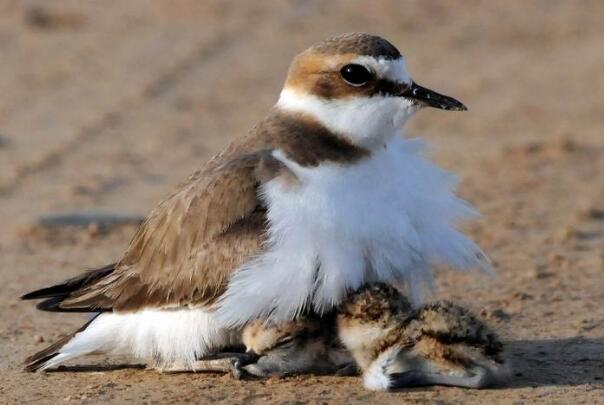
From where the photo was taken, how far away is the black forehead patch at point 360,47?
6.91m

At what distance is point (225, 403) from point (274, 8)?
38.8 feet

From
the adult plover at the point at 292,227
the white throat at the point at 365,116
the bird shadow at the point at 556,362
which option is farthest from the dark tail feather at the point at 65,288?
the bird shadow at the point at 556,362

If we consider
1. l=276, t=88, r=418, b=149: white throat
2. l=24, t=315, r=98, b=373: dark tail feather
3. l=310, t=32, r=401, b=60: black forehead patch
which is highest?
l=310, t=32, r=401, b=60: black forehead patch

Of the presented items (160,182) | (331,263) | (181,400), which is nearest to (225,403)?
(181,400)

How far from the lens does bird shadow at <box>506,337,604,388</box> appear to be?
6664mm

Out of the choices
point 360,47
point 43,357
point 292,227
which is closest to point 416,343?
point 292,227

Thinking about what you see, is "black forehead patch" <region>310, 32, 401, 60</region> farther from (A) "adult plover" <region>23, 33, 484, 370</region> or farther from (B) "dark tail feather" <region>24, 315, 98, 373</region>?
(B) "dark tail feather" <region>24, 315, 98, 373</region>

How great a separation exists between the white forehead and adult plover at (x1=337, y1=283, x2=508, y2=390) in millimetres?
1052

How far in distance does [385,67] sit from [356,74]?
0.48ft

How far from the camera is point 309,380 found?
668cm

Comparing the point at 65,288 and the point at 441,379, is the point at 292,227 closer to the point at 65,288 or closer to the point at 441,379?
the point at 441,379

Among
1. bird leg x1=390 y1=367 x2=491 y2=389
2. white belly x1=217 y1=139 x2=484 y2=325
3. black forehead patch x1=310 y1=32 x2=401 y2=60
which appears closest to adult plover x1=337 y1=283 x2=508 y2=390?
bird leg x1=390 y1=367 x2=491 y2=389

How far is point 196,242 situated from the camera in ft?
22.4

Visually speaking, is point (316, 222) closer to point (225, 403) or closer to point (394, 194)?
point (394, 194)
